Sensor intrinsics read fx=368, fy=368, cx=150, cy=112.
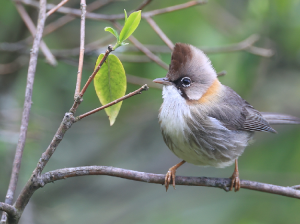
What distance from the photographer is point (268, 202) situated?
524cm

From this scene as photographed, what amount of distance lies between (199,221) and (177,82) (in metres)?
2.10

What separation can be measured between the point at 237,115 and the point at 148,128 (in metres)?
1.90

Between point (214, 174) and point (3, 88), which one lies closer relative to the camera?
point (3, 88)

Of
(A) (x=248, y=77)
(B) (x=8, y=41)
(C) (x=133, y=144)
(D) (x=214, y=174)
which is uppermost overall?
(B) (x=8, y=41)

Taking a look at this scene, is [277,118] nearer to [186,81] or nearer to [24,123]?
[186,81]

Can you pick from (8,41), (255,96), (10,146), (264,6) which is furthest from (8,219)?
(255,96)

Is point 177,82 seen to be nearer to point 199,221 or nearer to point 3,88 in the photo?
point 199,221

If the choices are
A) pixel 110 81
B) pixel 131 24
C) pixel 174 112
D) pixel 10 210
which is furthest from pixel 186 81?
pixel 10 210

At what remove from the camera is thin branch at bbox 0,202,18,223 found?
2006mm

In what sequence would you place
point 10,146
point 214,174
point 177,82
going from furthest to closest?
1. point 214,174
2. point 10,146
3. point 177,82

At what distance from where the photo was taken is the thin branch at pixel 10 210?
2.01m

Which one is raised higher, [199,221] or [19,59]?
Result: [19,59]

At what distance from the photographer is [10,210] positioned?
2.05 meters

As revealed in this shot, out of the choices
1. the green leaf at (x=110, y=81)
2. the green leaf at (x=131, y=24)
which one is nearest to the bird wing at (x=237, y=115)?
the green leaf at (x=110, y=81)
